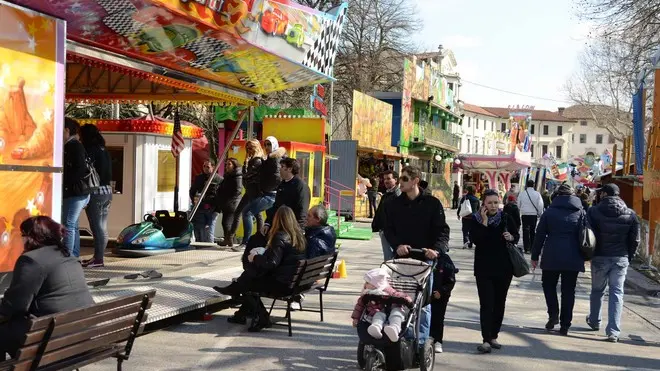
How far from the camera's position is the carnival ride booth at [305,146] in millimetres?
16609

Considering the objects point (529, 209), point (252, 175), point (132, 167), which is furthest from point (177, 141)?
point (529, 209)

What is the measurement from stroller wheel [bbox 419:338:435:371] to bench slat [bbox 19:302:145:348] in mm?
2363

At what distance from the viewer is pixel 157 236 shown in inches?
460

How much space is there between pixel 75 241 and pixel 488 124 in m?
92.7

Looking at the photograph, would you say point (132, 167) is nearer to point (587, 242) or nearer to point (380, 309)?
point (587, 242)

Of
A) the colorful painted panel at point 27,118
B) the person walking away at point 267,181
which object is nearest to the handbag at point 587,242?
the person walking away at point 267,181

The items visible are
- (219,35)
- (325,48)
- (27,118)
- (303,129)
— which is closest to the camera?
(27,118)

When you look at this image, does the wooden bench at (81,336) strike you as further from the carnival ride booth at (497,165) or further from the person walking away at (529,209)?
the carnival ride booth at (497,165)

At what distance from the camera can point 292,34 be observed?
392 inches

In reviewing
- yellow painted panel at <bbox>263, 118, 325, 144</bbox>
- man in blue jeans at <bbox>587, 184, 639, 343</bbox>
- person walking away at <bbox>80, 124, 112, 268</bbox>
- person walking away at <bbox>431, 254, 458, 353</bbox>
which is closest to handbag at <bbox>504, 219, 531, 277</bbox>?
person walking away at <bbox>431, 254, 458, 353</bbox>

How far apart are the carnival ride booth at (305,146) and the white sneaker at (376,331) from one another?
31.9ft

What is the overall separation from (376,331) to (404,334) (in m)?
0.34

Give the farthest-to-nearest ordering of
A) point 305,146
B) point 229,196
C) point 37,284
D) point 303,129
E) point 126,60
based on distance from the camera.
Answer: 1. point 303,129
2. point 305,146
3. point 229,196
4. point 126,60
5. point 37,284

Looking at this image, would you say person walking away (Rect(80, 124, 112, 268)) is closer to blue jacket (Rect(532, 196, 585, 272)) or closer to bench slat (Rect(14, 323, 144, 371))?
bench slat (Rect(14, 323, 144, 371))
